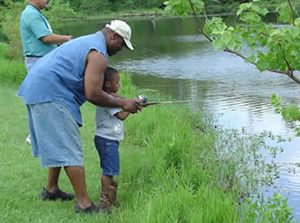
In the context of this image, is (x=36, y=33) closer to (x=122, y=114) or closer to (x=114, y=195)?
(x=122, y=114)

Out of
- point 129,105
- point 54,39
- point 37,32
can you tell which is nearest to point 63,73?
point 129,105

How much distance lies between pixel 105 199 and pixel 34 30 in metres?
2.03

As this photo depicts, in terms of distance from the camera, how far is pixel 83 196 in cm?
370

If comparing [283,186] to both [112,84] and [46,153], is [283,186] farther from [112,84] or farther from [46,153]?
[46,153]

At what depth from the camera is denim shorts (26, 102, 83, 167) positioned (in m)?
3.54

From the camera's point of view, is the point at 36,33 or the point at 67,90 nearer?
the point at 67,90

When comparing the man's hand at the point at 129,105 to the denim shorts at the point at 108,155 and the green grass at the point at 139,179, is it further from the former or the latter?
the green grass at the point at 139,179

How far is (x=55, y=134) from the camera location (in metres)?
3.55

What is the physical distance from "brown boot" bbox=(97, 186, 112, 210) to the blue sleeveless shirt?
0.75m

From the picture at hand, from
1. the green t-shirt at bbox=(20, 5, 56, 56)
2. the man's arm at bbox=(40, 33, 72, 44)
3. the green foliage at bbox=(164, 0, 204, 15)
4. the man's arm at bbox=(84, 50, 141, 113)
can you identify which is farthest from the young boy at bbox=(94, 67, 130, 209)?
the green t-shirt at bbox=(20, 5, 56, 56)

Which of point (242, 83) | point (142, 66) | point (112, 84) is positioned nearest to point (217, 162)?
point (112, 84)

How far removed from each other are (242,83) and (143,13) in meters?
38.5

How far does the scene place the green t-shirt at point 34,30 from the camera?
4953 mm

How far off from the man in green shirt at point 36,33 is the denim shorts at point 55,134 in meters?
1.51
